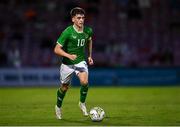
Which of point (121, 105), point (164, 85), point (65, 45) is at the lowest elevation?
point (164, 85)

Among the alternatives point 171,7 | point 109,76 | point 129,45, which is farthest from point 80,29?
point 171,7

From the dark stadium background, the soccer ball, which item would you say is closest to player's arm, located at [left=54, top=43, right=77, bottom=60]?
the soccer ball

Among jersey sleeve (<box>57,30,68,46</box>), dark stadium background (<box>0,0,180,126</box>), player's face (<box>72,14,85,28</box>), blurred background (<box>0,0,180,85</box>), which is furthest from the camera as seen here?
blurred background (<box>0,0,180,85</box>)

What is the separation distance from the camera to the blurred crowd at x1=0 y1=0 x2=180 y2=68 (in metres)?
29.3

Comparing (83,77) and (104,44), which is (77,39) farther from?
(104,44)

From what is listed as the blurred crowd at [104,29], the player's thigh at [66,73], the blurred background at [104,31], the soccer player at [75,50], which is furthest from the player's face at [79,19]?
the blurred crowd at [104,29]

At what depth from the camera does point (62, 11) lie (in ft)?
103

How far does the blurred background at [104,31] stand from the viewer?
94.2 ft

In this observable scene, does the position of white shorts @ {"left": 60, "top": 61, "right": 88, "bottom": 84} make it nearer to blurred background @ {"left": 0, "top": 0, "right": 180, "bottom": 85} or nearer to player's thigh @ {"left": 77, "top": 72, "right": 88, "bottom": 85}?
player's thigh @ {"left": 77, "top": 72, "right": 88, "bottom": 85}

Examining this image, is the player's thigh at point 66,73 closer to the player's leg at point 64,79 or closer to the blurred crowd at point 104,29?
the player's leg at point 64,79

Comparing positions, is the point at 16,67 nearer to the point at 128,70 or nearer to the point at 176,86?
the point at 128,70

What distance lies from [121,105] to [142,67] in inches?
401

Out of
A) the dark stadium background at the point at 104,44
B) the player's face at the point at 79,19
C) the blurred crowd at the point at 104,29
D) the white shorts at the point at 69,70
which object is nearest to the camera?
the player's face at the point at 79,19

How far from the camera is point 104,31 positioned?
30.8 meters
